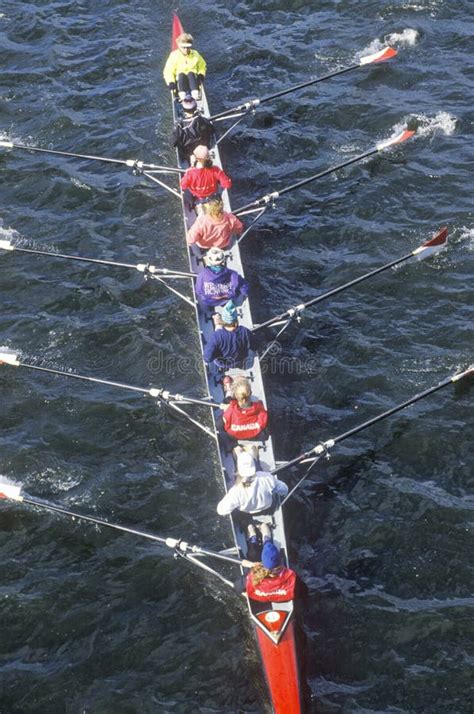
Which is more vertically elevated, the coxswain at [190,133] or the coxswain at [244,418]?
the coxswain at [190,133]

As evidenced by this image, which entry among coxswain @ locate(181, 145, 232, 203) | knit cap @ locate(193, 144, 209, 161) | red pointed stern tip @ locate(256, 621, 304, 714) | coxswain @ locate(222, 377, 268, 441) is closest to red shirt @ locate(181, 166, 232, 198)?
coxswain @ locate(181, 145, 232, 203)

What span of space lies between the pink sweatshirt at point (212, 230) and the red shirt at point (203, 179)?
4.86 feet

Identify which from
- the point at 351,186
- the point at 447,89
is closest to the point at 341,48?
the point at 447,89

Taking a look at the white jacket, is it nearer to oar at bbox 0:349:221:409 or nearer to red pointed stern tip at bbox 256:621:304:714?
red pointed stern tip at bbox 256:621:304:714

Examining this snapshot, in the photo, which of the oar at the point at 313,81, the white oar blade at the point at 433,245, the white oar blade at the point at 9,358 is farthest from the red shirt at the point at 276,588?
the oar at the point at 313,81

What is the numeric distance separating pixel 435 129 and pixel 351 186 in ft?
9.99

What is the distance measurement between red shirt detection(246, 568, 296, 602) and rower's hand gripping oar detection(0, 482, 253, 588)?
0.56 m

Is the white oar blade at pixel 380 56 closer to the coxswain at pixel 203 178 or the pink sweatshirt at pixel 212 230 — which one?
the coxswain at pixel 203 178

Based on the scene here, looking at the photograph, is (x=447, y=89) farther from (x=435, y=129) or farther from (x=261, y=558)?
(x=261, y=558)

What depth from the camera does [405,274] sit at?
20.0 m

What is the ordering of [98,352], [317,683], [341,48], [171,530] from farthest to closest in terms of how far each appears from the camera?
1. [341,48]
2. [98,352]
3. [171,530]
4. [317,683]

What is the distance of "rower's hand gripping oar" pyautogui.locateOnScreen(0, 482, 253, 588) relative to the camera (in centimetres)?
1426

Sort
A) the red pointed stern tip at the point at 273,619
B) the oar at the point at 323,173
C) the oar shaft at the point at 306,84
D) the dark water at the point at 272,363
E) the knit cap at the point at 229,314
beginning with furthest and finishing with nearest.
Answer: the oar shaft at the point at 306,84 → the oar at the point at 323,173 → the knit cap at the point at 229,314 → the dark water at the point at 272,363 → the red pointed stern tip at the point at 273,619

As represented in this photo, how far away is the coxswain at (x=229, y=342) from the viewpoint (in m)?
16.4
